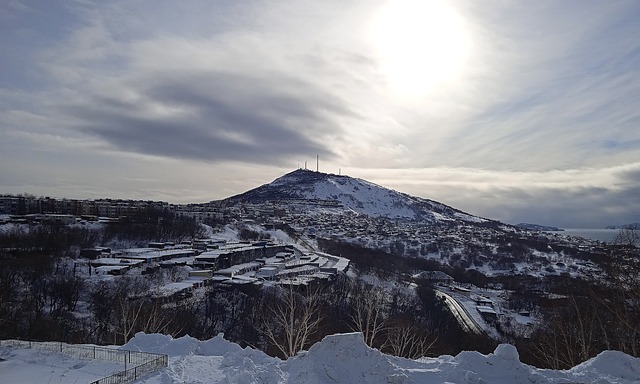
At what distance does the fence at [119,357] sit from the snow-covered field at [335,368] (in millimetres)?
308

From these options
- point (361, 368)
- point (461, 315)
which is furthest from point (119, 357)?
point (461, 315)

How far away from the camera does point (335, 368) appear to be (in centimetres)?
991

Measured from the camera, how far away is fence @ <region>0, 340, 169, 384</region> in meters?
9.73

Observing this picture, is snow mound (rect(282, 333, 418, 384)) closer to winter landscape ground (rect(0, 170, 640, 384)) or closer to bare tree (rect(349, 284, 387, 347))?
winter landscape ground (rect(0, 170, 640, 384))

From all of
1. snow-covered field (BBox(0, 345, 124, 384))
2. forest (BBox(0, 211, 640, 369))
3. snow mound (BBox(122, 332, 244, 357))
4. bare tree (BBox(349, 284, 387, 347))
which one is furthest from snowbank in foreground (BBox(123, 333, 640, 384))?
bare tree (BBox(349, 284, 387, 347))

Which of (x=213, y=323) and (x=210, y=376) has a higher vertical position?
(x=210, y=376)

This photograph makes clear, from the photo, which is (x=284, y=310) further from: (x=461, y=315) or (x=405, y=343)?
(x=461, y=315)

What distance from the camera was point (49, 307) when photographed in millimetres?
29812

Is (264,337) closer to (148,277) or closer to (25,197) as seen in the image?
(148,277)

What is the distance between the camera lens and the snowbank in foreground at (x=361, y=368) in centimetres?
980

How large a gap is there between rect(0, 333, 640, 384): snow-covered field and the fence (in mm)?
308

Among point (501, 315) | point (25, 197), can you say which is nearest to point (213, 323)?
point (501, 315)

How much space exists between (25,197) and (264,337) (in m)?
83.5

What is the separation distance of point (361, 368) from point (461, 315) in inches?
1381
